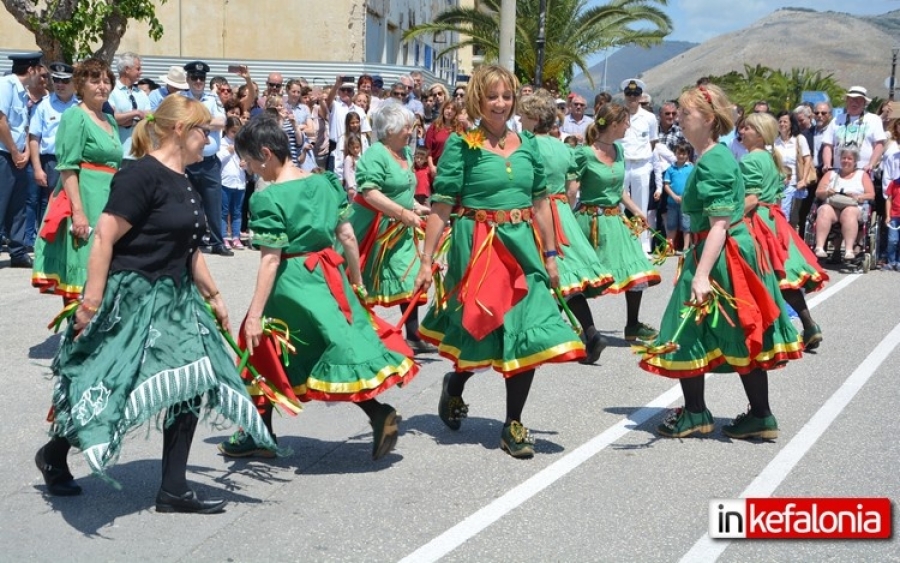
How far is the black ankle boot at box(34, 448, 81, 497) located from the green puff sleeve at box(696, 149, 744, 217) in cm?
349

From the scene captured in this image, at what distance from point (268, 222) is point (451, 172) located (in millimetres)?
1149

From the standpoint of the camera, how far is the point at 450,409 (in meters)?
7.17

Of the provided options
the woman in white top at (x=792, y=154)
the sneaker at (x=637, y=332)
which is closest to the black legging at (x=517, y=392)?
the sneaker at (x=637, y=332)

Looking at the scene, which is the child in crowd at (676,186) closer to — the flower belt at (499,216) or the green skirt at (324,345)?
the flower belt at (499,216)

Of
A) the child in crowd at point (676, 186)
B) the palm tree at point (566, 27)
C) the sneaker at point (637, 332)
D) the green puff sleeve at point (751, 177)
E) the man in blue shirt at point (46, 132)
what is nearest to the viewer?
the green puff sleeve at point (751, 177)

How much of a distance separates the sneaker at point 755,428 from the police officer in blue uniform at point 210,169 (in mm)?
8223

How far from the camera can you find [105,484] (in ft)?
20.1

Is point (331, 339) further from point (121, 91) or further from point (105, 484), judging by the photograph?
point (121, 91)

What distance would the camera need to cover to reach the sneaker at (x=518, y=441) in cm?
669

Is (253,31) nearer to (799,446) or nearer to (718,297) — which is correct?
(718,297)

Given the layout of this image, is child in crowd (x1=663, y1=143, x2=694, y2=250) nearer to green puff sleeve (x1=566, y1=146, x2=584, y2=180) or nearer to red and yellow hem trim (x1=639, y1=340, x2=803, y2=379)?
green puff sleeve (x1=566, y1=146, x2=584, y2=180)

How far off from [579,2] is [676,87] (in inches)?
1046

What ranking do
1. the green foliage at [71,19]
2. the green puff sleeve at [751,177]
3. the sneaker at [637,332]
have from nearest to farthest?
the green puff sleeve at [751,177] < the sneaker at [637,332] < the green foliage at [71,19]

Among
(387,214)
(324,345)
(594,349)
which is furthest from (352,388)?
(594,349)
